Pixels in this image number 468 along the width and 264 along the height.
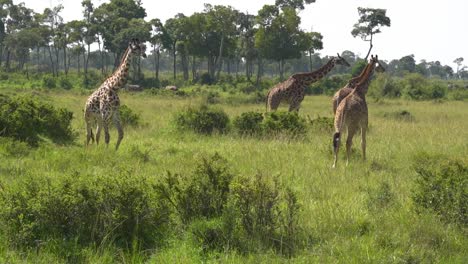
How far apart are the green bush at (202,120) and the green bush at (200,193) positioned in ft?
24.9

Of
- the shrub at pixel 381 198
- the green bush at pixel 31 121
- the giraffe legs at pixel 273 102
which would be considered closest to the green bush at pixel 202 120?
the giraffe legs at pixel 273 102

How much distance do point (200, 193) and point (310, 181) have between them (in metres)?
2.62

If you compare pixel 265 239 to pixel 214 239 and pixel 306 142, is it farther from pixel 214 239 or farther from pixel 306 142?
pixel 306 142

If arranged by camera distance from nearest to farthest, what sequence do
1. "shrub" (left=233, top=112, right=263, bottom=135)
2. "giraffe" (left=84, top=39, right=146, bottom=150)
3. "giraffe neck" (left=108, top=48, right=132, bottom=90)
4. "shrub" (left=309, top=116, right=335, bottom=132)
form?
1. "giraffe" (left=84, top=39, right=146, bottom=150)
2. "giraffe neck" (left=108, top=48, right=132, bottom=90)
3. "shrub" (left=233, top=112, right=263, bottom=135)
4. "shrub" (left=309, top=116, right=335, bottom=132)

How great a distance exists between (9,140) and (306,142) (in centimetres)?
633

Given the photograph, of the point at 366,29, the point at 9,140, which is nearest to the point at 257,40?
the point at 366,29

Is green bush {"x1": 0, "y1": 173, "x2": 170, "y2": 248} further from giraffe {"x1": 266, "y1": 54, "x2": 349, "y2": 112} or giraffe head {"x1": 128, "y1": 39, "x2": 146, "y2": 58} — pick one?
giraffe {"x1": 266, "y1": 54, "x2": 349, "y2": 112}

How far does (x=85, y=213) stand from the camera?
16.5ft

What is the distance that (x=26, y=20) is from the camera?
6562 centimetres

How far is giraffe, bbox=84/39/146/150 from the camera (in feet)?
33.9

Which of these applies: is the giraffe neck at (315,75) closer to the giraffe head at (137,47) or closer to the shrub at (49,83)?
the giraffe head at (137,47)

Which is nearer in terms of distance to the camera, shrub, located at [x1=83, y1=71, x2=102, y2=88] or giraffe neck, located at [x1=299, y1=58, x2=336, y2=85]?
giraffe neck, located at [x1=299, y1=58, x2=336, y2=85]

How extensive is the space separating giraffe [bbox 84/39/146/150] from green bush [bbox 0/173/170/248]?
5.06 metres

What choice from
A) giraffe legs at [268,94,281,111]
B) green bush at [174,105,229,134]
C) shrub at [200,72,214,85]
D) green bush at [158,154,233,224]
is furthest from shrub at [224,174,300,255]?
shrub at [200,72,214,85]
